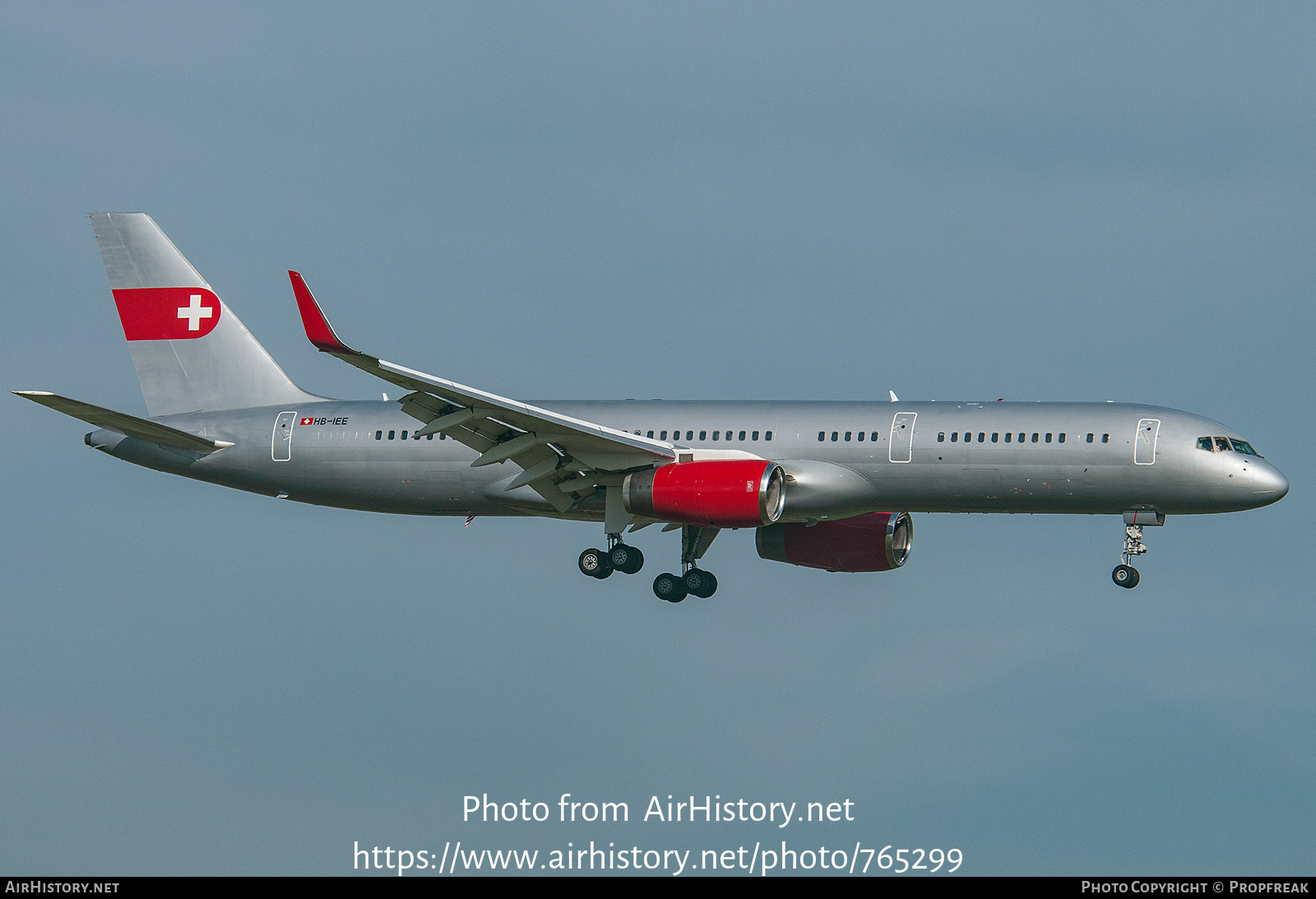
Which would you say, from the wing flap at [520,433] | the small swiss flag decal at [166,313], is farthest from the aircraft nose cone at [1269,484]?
the small swiss flag decal at [166,313]

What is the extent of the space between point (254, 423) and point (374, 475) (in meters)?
4.30

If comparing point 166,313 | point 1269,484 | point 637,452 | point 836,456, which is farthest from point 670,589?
point 166,313

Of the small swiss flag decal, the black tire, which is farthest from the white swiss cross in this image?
the black tire

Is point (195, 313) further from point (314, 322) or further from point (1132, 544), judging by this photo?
point (1132, 544)

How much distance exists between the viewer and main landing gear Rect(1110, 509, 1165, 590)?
43.7 metres

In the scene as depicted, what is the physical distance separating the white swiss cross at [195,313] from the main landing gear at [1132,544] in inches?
1102

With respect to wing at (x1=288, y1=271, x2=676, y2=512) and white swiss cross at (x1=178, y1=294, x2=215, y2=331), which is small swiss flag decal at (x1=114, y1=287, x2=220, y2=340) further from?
wing at (x1=288, y1=271, x2=676, y2=512)

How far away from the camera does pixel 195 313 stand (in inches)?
2104

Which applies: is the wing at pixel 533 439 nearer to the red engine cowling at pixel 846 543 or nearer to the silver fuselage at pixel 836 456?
the silver fuselage at pixel 836 456

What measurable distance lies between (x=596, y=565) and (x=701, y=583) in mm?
3354

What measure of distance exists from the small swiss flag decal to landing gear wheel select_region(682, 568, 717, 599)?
54.7 feet

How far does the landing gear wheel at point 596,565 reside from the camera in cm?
4847

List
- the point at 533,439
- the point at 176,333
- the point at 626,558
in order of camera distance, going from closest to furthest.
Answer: the point at 533,439 < the point at 626,558 < the point at 176,333

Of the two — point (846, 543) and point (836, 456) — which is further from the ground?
point (836, 456)
